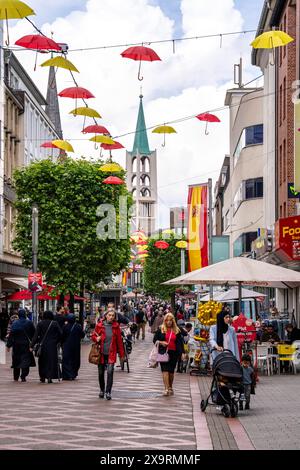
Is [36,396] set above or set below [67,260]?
below

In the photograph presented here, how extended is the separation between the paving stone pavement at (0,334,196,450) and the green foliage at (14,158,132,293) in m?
25.7

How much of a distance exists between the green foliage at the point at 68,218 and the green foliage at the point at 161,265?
146 feet

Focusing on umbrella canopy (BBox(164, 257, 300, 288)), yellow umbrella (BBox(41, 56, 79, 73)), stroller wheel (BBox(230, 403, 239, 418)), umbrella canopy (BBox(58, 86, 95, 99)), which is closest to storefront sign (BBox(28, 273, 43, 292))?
umbrella canopy (BBox(164, 257, 300, 288))

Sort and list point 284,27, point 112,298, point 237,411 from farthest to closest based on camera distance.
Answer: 1. point 112,298
2. point 284,27
3. point 237,411

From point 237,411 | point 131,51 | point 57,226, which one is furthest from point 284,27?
point 237,411

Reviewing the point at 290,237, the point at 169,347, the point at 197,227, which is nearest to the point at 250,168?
the point at 197,227

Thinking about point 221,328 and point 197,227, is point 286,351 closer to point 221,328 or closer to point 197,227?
point 221,328

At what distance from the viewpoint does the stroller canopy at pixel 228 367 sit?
16.6 meters

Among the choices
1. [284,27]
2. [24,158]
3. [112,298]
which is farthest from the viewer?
[112,298]

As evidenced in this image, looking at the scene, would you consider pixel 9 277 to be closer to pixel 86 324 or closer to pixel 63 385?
pixel 86 324

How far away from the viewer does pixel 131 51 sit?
19828mm

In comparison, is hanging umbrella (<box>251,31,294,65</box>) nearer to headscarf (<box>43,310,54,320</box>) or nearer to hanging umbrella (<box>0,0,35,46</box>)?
hanging umbrella (<box>0,0,35,46</box>)

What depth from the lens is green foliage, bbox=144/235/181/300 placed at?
95.8m

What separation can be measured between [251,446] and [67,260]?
125 ft
